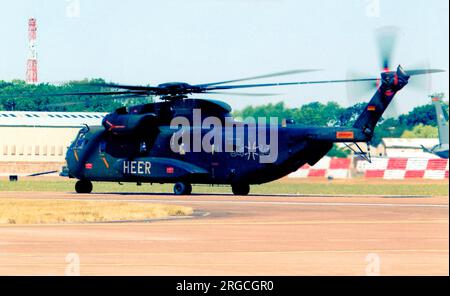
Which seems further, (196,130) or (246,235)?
(196,130)

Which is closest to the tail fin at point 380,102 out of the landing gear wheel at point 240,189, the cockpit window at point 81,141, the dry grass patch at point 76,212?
the landing gear wheel at point 240,189

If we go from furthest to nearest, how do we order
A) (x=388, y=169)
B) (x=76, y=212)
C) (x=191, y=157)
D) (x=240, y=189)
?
(x=388, y=169) < (x=240, y=189) < (x=191, y=157) < (x=76, y=212)

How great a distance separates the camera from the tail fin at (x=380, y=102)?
54750mm

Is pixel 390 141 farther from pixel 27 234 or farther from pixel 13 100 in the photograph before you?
pixel 27 234

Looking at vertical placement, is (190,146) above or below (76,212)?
above

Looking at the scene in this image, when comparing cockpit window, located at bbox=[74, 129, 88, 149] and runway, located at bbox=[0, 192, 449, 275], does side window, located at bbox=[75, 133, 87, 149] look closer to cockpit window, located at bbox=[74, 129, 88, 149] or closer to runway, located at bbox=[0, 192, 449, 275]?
cockpit window, located at bbox=[74, 129, 88, 149]

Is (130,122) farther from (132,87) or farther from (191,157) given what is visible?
(132,87)

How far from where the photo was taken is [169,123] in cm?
6153

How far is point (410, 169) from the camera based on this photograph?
307 ft

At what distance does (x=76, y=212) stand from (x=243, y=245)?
45.3ft

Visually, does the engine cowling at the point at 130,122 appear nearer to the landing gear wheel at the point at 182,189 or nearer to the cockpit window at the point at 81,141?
the cockpit window at the point at 81,141

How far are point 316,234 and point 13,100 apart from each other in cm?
9792

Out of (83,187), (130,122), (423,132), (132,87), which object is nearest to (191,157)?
(130,122)
